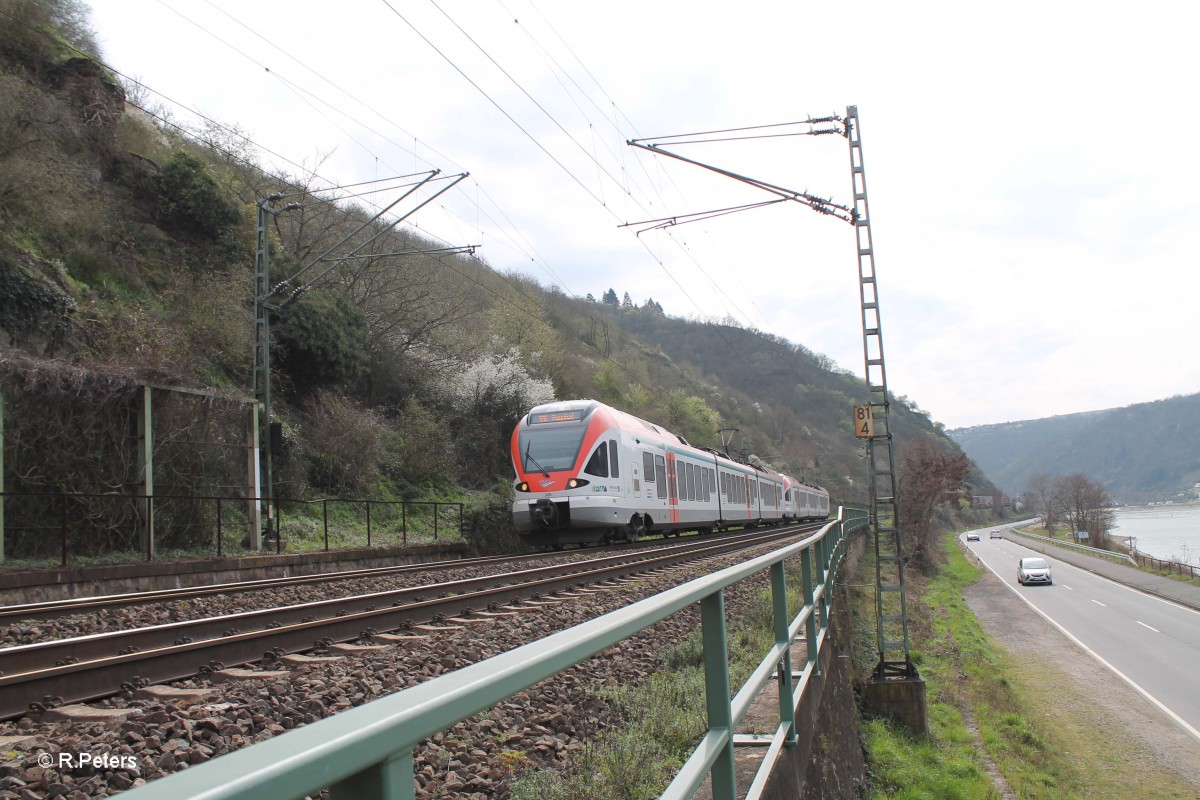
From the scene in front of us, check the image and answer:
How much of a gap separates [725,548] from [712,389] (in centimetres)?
9366

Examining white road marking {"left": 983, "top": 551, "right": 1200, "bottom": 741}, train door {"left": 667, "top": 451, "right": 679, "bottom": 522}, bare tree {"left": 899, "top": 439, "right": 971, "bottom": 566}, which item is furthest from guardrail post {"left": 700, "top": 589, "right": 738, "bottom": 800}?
bare tree {"left": 899, "top": 439, "right": 971, "bottom": 566}

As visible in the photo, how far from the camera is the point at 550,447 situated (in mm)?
19984

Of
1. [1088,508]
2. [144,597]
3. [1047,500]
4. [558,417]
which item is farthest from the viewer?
[1047,500]

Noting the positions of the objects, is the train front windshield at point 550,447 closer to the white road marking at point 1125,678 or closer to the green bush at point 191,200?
the green bush at point 191,200

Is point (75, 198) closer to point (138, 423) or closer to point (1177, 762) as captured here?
point (138, 423)

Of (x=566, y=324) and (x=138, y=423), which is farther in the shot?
(x=566, y=324)

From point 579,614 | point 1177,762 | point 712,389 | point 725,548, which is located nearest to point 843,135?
point 725,548

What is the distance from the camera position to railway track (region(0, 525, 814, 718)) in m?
5.42

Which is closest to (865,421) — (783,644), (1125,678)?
(783,644)

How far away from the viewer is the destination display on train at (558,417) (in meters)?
20.0

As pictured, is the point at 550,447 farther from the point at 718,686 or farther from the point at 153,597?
the point at 718,686

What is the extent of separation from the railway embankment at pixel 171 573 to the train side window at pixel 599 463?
4.72 metres

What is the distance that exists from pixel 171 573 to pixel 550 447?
837cm

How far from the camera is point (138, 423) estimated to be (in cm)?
1641
